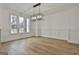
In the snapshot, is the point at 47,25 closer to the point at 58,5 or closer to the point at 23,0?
the point at 58,5

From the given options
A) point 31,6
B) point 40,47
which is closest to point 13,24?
point 31,6

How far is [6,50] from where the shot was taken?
194cm

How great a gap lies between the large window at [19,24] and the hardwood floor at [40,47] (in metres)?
0.20

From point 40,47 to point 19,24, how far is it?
24.2 inches

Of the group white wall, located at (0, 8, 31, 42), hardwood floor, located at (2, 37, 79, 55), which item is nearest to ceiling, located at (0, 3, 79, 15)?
A: white wall, located at (0, 8, 31, 42)

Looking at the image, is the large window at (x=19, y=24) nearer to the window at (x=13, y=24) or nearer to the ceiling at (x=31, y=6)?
the window at (x=13, y=24)

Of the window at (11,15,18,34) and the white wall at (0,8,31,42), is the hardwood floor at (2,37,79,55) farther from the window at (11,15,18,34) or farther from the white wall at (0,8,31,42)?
the window at (11,15,18,34)

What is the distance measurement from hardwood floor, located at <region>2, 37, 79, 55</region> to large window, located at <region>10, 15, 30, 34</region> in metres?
0.20

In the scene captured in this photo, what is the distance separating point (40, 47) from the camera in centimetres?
198

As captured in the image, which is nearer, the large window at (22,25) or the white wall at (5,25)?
the white wall at (5,25)

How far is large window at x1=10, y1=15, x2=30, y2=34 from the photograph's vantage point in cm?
195

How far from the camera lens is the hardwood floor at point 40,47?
1931 mm

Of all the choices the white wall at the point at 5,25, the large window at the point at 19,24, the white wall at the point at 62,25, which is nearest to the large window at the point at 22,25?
the large window at the point at 19,24
